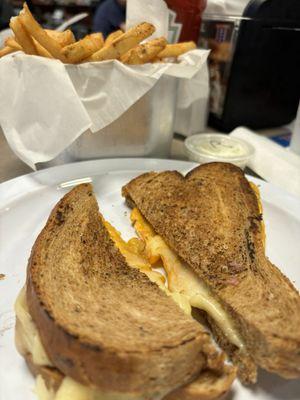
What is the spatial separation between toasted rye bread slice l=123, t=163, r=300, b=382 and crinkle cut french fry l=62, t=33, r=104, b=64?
1.90ft

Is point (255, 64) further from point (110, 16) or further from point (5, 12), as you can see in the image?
point (5, 12)

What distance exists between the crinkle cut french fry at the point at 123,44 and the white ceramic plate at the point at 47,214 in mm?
489

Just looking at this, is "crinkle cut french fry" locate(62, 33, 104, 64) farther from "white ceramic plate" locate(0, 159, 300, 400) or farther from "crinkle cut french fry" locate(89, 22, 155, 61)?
"white ceramic plate" locate(0, 159, 300, 400)

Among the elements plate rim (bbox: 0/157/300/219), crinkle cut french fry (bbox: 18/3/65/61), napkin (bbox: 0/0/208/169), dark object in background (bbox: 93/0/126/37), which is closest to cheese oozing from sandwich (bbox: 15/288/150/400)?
plate rim (bbox: 0/157/300/219)

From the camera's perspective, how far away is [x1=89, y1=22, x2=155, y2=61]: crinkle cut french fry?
157 centimetres

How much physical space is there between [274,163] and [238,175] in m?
0.44

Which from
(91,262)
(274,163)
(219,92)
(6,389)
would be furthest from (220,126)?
(6,389)

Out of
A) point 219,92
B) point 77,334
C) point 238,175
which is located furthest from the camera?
point 219,92

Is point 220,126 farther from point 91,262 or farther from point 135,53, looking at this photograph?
point 91,262

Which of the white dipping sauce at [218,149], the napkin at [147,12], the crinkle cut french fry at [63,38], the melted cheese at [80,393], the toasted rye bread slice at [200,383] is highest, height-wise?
the napkin at [147,12]

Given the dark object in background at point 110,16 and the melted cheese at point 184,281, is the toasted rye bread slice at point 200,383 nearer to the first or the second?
the melted cheese at point 184,281

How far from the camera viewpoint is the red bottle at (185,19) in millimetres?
2199

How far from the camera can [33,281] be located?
978 millimetres

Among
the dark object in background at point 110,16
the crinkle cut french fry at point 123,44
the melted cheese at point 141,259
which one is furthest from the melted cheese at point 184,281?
the dark object in background at point 110,16
